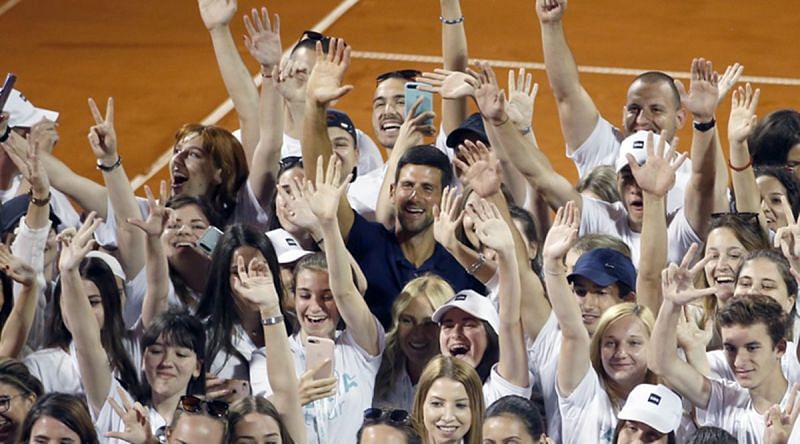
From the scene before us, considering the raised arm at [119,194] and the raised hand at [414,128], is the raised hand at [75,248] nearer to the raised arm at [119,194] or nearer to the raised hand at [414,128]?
the raised arm at [119,194]

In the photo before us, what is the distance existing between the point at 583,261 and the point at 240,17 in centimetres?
860

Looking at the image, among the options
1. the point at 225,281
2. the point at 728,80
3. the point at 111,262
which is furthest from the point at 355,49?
the point at 225,281

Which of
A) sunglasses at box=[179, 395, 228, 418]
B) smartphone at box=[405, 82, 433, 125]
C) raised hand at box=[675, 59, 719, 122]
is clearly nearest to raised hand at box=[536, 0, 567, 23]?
smartphone at box=[405, 82, 433, 125]

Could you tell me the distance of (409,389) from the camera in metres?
8.87

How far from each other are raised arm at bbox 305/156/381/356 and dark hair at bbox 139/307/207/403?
2.24 ft

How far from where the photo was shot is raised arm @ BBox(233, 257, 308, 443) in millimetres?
8266

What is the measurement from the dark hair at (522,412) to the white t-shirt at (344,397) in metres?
0.82

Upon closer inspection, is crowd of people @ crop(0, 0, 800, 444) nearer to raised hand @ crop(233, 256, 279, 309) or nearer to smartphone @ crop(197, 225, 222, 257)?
raised hand @ crop(233, 256, 279, 309)

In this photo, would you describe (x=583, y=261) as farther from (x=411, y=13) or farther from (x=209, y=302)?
(x=411, y=13)

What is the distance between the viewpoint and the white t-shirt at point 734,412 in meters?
8.21

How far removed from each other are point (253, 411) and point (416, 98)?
2859 millimetres

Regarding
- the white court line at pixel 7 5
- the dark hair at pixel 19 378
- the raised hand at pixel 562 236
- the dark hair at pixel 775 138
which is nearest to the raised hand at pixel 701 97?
the dark hair at pixel 775 138

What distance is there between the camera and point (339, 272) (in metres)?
8.62

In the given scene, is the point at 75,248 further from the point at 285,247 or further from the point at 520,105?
the point at 520,105
